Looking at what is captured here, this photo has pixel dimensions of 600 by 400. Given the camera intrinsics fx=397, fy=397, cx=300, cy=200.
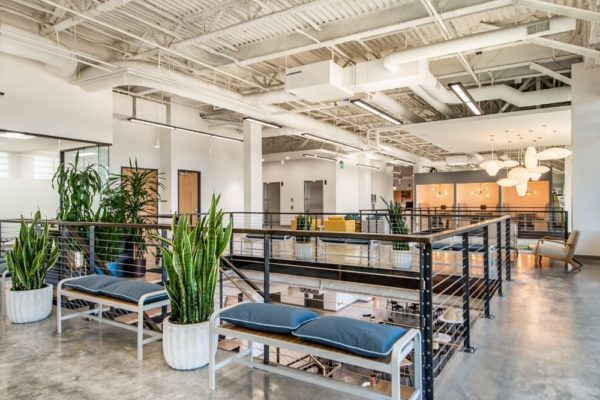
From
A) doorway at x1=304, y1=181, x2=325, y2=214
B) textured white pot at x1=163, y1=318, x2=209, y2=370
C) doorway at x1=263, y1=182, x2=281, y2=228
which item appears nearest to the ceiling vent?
textured white pot at x1=163, y1=318, x2=209, y2=370

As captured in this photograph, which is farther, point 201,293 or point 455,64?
point 455,64

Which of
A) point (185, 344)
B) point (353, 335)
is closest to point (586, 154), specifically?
point (353, 335)

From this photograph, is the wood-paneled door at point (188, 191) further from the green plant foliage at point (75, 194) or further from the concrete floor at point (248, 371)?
the concrete floor at point (248, 371)

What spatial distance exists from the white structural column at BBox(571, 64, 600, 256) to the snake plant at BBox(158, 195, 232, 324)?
7.27 metres

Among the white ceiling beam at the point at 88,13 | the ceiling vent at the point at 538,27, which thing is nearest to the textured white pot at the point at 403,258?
the ceiling vent at the point at 538,27

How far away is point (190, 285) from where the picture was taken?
2594mm

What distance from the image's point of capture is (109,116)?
310 inches

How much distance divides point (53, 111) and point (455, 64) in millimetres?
7463

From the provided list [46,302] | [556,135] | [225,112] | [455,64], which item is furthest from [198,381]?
[556,135]

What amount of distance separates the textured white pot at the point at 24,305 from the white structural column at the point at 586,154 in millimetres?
8357

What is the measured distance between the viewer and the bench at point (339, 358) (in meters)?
1.86

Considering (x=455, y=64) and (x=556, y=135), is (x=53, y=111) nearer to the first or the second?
(x=455, y=64)

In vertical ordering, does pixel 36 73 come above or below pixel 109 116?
above

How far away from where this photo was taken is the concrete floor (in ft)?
7.72
